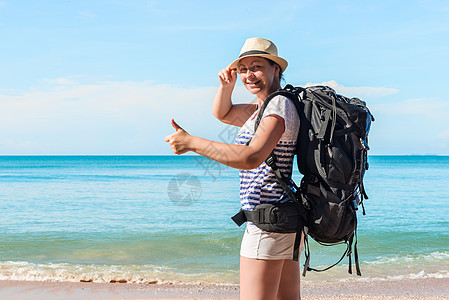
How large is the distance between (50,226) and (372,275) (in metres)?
7.43

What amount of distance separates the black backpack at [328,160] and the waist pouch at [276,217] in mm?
43

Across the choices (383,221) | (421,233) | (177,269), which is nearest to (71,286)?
(177,269)

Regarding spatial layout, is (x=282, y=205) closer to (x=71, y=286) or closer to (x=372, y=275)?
(x=71, y=286)

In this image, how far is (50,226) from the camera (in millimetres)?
10617

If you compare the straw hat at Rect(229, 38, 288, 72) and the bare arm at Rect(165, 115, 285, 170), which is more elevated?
the straw hat at Rect(229, 38, 288, 72)

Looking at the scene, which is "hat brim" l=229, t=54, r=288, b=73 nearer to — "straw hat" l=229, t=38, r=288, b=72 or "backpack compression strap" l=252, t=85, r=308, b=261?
"straw hat" l=229, t=38, r=288, b=72

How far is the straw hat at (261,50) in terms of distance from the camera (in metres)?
2.10

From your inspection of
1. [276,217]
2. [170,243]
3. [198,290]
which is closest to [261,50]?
[276,217]

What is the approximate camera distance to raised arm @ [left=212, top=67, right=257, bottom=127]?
2.44 metres

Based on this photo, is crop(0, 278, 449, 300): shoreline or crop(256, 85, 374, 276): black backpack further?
crop(0, 278, 449, 300): shoreline

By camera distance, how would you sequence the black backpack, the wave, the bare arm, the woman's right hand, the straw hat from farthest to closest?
1. the wave
2. the woman's right hand
3. the straw hat
4. the black backpack
5. the bare arm

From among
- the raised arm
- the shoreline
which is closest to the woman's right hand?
the raised arm

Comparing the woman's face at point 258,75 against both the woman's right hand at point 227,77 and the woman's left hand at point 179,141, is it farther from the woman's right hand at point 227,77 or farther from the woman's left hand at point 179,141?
the woman's left hand at point 179,141

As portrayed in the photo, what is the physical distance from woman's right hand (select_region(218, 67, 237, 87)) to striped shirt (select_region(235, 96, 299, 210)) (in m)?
0.44
